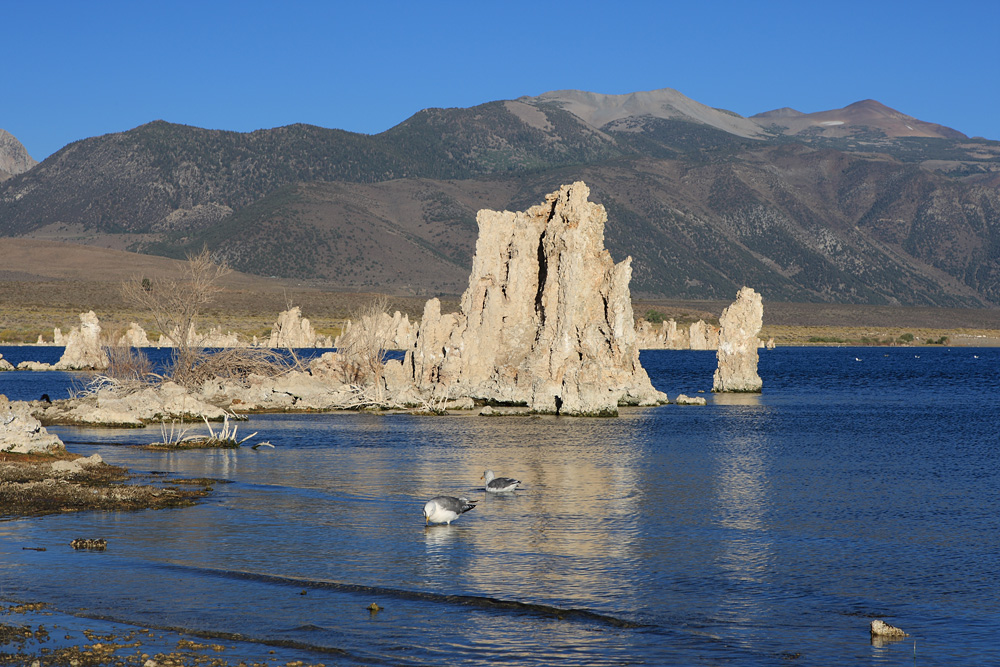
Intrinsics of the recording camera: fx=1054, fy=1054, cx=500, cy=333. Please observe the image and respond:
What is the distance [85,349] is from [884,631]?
74.4 m

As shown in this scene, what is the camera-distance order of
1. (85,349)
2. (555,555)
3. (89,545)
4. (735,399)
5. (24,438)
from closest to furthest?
(89,545) → (555,555) → (24,438) → (735,399) → (85,349)

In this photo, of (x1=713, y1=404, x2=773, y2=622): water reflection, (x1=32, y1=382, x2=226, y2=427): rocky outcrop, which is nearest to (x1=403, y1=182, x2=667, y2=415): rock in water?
(x1=713, y1=404, x2=773, y2=622): water reflection

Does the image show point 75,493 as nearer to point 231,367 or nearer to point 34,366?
point 231,367

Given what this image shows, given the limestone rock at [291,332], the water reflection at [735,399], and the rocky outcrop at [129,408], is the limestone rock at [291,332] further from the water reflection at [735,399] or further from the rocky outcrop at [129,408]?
the rocky outcrop at [129,408]

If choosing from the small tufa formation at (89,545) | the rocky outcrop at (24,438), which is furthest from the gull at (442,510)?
the rocky outcrop at (24,438)

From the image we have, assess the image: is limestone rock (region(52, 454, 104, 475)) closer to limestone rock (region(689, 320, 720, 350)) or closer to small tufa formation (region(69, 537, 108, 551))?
small tufa formation (region(69, 537, 108, 551))

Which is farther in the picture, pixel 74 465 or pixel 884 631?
pixel 74 465

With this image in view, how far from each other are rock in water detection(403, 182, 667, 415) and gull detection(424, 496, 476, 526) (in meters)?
25.1

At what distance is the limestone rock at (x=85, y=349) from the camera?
7775 cm

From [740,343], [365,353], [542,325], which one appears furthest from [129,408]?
[740,343]

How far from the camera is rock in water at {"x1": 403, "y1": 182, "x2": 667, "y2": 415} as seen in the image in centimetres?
4603

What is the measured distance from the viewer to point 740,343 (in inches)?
2422

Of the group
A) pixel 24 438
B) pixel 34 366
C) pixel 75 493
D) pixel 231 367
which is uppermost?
pixel 231 367

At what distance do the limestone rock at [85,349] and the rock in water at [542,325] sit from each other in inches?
1389
